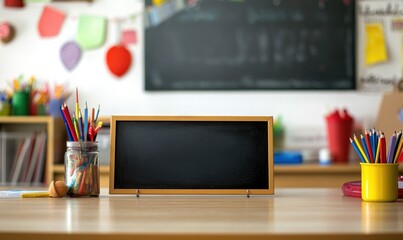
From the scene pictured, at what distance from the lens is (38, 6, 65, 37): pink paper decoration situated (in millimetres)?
3963

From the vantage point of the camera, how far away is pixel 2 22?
155 inches

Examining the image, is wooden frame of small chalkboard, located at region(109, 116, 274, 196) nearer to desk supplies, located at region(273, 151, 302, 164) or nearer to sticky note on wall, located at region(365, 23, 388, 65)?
desk supplies, located at region(273, 151, 302, 164)

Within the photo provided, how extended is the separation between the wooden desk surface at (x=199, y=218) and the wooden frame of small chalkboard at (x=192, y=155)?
43 millimetres

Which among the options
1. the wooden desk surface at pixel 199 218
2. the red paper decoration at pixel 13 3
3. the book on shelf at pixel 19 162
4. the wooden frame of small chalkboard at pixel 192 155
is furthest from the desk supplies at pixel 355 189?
the red paper decoration at pixel 13 3

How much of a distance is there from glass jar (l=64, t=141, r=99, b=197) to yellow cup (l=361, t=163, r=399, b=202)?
2.41 ft

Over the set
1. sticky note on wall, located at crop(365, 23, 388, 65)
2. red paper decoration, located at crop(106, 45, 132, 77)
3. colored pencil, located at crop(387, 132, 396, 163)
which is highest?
sticky note on wall, located at crop(365, 23, 388, 65)

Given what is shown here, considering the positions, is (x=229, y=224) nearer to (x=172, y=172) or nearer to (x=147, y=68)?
(x=172, y=172)

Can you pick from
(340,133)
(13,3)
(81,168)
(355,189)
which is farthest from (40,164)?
(355,189)

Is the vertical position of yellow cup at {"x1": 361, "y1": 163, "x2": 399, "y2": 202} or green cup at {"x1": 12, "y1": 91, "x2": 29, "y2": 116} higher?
green cup at {"x1": 12, "y1": 91, "x2": 29, "y2": 116}

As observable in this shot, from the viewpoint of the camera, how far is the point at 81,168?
5.77 ft

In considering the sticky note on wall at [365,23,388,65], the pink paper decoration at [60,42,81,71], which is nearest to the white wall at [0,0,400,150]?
the pink paper decoration at [60,42,81,71]

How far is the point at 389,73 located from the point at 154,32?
57.5 inches

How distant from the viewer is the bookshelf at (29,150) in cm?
363

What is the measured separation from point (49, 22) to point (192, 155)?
2.45 meters
